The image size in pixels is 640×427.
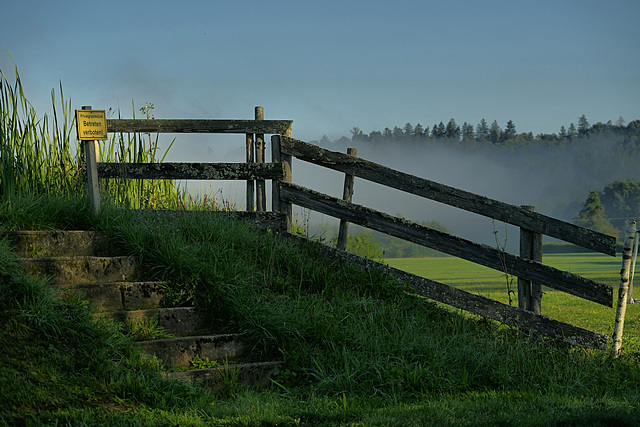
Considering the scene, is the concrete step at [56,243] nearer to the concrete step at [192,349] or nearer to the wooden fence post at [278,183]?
the concrete step at [192,349]

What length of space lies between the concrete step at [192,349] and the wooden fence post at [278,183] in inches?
92.3

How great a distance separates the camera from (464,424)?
3.85 meters

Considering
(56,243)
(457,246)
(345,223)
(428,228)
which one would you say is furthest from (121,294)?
(457,246)

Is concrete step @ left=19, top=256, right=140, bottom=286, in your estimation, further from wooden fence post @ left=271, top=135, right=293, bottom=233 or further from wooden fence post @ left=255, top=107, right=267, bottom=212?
A: wooden fence post @ left=255, top=107, right=267, bottom=212

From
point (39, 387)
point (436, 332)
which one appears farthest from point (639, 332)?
point (39, 387)

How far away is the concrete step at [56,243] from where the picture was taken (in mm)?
6145

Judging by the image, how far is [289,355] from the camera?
16.7ft

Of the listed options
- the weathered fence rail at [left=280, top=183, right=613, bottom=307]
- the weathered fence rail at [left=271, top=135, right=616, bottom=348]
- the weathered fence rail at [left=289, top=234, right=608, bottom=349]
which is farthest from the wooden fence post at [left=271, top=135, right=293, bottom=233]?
the weathered fence rail at [left=289, top=234, right=608, bottom=349]

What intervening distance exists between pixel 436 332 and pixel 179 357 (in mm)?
2573

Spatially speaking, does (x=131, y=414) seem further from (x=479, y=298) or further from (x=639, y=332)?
(x=639, y=332)

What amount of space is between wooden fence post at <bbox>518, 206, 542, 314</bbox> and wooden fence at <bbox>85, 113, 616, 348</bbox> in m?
0.01

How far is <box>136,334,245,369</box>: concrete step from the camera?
16.7ft

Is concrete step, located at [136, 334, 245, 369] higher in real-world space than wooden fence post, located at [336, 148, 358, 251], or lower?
lower

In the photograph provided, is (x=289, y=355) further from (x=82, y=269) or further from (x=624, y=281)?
(x=624, y=281)
